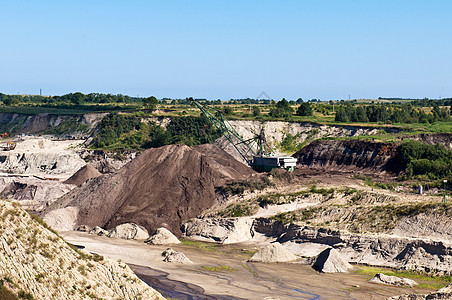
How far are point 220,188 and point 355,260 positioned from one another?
895 inches

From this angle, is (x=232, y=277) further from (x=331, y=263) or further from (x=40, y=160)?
(x=40, y=160)

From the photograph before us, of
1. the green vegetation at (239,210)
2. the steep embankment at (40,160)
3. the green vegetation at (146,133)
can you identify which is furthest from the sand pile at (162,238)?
the green vegetation at (146,133)

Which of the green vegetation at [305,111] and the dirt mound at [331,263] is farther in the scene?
the green vegetation at [305,111]

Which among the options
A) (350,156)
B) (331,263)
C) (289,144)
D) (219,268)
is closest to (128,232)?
(219,268)

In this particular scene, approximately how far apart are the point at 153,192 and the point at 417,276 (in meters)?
31.3

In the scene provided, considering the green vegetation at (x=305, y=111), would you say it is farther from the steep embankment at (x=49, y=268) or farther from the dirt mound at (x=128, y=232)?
the steep embankment at (x=49, y=268)

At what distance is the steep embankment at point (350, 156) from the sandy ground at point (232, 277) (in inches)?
A: 1637

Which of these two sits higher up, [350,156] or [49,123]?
[49,123]

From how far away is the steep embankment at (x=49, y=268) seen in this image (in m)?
31.2

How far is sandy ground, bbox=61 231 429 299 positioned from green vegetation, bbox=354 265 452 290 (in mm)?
1247

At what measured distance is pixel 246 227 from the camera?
6519 cm

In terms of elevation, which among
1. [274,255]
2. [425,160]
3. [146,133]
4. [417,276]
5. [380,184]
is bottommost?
[274,255]

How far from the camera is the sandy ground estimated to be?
43812 mm

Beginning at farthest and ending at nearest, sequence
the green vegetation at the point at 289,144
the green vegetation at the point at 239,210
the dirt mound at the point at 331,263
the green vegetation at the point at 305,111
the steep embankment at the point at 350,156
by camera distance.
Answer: the green vegetation at the point at 305,111, the green vegetation at the point at 289,144, the steep embankment at the point at 350,156, the green vegetation at the point at 239,210, the dirt mound at the point at 331,263
